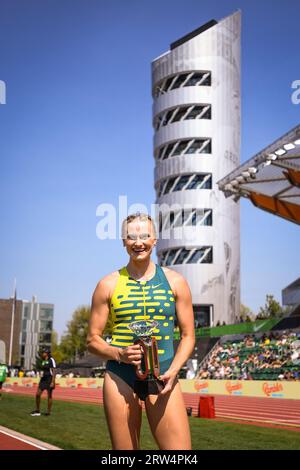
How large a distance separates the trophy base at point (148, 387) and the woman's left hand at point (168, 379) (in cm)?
2

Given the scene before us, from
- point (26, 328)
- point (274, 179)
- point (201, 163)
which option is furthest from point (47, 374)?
point (26, 328)

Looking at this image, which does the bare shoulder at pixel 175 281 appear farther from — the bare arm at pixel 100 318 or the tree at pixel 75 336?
the tree at pixel 75 336

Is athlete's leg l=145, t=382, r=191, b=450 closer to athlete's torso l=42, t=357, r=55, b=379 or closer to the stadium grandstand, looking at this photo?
athlete's torso l=42, t=357, r=55, b=379

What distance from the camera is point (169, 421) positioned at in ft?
12.2

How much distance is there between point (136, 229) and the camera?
411cm

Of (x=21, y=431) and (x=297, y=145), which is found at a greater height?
(x=297, y=145)

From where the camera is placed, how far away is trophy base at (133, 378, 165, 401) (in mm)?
3674

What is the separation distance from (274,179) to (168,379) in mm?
32720

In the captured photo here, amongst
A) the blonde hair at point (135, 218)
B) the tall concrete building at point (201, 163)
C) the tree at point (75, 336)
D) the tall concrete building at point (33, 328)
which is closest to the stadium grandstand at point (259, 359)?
the tall concrete building at point (201, 163)

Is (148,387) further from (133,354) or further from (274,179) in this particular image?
(274,179)

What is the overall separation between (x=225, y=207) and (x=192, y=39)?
22.8 metres

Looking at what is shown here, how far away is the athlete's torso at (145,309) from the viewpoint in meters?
3.88

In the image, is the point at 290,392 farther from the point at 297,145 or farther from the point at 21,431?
the point at 21,431

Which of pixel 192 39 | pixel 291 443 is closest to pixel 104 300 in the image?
pixel 291 443
